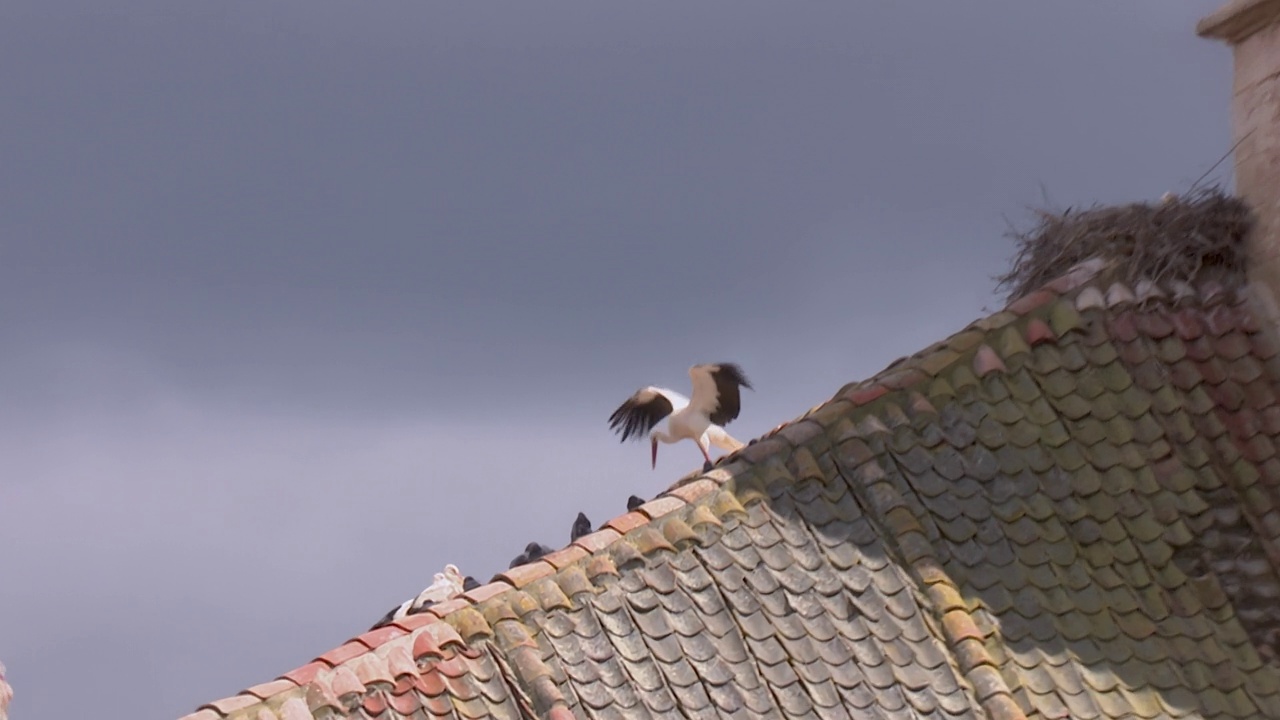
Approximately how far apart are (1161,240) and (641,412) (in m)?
3.41

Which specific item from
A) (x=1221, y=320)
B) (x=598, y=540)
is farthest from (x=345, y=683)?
(x=1221, y=320)

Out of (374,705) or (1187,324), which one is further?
(1187,324)

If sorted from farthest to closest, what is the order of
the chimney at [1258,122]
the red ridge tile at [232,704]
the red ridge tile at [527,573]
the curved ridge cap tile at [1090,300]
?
the chimney at [1258,122], the curved ridge cap tile at [1090,300], the red ridge tile at [527,573], the red ridge tile at [232,704]

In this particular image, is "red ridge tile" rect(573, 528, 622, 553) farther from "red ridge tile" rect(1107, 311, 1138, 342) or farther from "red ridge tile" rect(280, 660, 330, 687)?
"red ridge tile" rect(1107, 311, 1138, 342)

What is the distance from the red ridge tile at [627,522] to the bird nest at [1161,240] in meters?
3.17

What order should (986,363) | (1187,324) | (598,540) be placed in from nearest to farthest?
(598,540), (986,363), (1187,324)

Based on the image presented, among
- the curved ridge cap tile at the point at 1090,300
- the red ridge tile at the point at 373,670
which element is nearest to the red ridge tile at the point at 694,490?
the red ridge tile at the point at 373,670

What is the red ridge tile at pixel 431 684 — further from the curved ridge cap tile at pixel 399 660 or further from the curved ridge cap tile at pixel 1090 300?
the curved ridge cap tile at pixel 1090 300

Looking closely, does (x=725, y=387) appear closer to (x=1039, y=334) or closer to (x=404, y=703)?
(x=1039, y=334)

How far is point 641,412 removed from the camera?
11.1m

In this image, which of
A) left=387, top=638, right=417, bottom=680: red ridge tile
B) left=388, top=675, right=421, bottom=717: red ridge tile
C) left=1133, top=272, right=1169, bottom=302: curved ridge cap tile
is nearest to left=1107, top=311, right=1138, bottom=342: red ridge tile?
left=1133, top=272, right=1169, bottom=302: curved ridge cap tile

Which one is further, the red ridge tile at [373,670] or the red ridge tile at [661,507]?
the red ridge tile at [661,507]

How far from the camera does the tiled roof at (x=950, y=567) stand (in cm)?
714

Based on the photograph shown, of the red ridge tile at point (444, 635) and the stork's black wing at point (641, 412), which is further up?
the stork's black wing at point (641, 412)
